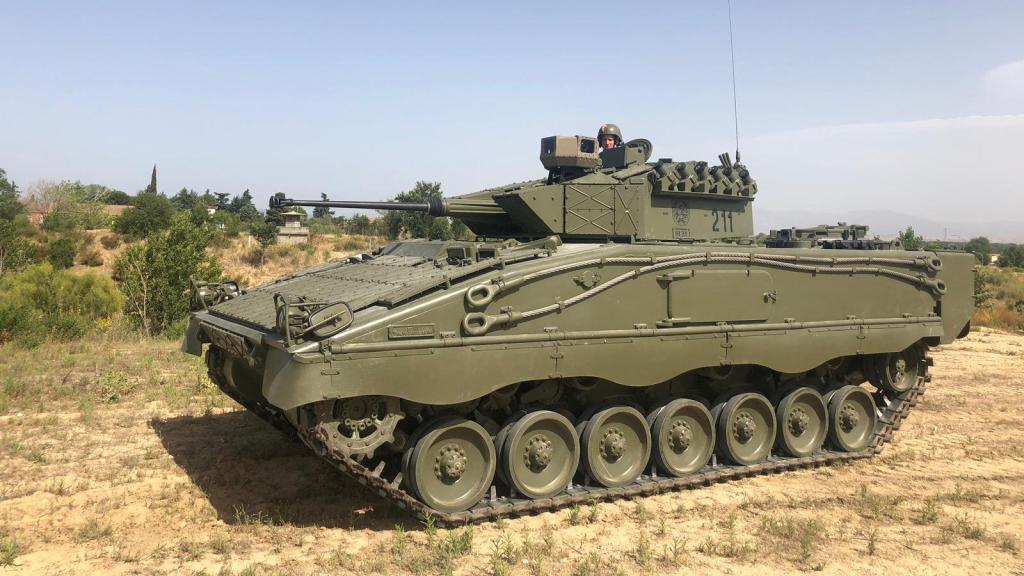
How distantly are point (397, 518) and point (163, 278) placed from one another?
14572 millimetres

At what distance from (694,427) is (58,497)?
6.21 meters

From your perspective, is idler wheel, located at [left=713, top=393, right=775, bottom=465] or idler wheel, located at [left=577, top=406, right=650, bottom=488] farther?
idler wheel, located at [left=713, top=393, right=775, bottom=465]

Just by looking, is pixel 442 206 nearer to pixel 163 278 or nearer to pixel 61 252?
pixel 163 278

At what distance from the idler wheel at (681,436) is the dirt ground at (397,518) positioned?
1.14 feet

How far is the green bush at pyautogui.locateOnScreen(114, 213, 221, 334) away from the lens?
748 inches

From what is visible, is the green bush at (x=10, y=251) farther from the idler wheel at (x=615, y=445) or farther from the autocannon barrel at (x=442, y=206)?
the idler wheel at (x=615, y=445)

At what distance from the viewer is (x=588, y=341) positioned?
7070 millimetres

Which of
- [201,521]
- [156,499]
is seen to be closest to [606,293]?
[201,521]

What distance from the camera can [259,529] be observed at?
6.43 m

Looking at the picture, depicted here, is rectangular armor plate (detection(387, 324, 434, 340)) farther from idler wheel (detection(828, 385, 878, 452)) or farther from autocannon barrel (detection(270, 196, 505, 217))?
idler wheel (detection(828, 385, 878, 452))

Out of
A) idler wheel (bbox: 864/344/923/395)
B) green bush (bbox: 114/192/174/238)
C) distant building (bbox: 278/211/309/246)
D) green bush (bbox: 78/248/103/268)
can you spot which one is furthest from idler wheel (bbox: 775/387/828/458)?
green bush (bbox: 114/192/174/238)

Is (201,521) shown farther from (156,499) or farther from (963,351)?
(963,351)

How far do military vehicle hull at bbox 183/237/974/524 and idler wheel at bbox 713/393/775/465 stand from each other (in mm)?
23

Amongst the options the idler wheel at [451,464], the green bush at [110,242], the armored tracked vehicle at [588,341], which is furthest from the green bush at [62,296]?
the green bush at [110,242]
